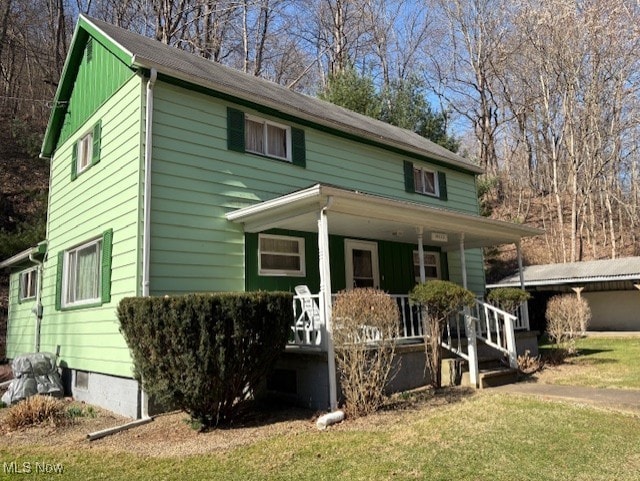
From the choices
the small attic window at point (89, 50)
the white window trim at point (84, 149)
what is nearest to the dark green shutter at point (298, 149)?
the white window trim at point (84, 149)

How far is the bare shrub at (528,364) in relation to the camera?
9.52 m

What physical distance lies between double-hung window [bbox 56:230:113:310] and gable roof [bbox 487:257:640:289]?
568 inches

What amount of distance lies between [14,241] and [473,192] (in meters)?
13.7

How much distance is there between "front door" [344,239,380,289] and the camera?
10.6 m

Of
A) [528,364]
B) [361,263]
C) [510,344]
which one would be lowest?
[528,364]

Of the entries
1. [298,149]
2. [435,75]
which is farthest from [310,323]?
[435,75]

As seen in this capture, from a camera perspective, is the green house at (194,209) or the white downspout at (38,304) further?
the white downspout at (38,304)

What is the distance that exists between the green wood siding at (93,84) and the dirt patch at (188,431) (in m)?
5.79

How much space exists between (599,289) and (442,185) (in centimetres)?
1009

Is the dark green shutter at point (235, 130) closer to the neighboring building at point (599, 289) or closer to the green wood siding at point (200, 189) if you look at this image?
the green wood siding at point (200, 189)

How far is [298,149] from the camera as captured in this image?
1008 cm

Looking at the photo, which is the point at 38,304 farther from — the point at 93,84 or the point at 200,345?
the point at 200,345

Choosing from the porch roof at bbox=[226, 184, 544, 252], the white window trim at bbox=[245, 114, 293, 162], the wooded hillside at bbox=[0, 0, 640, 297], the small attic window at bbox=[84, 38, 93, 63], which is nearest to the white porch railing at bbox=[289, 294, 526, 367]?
the porch roof at bbox=[226, 184, 544, 252]

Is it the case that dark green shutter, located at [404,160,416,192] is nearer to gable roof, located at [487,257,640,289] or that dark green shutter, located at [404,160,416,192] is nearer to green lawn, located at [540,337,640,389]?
green lawn, located at [540,337,640,389]
